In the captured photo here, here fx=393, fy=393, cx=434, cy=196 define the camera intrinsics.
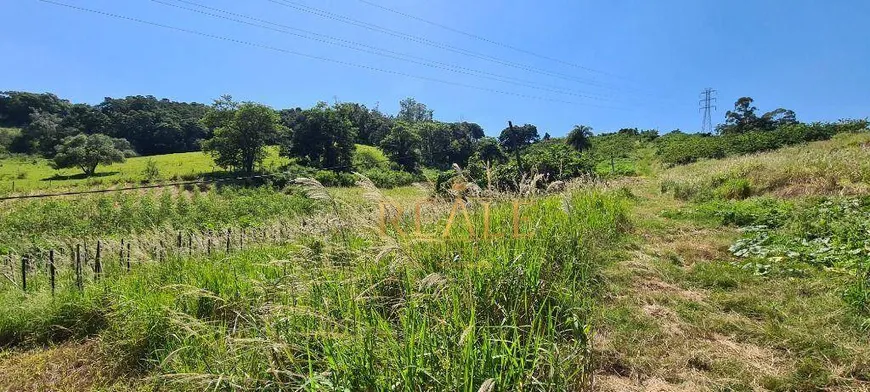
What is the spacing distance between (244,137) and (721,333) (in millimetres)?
56284

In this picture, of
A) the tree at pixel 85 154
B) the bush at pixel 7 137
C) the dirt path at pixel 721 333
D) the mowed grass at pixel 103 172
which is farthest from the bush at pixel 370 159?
the bush at pixel 7 137

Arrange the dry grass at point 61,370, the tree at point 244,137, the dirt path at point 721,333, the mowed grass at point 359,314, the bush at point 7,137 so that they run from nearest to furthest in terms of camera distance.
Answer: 1. the mowed grass at point 359,314
2. the dirt path at point 721,333
3. the dry grass at point 61,370
4. the tree at point 244,137
5. the bush at point 7,137

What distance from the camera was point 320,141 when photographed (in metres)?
58.7

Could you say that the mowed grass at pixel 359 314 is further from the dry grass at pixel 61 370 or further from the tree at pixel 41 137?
the tree at pixel 41 137

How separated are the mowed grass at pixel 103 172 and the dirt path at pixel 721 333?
51.1 m

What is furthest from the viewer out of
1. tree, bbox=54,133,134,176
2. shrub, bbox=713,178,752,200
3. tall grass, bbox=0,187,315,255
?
tree, bbox=54,133,134,176

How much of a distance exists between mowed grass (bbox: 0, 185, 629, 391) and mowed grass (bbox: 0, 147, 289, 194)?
156 ft

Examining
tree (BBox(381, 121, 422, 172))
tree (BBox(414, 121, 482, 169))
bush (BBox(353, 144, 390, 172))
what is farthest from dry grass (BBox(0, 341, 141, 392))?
tree (BBox(414, 121, 482, 169))

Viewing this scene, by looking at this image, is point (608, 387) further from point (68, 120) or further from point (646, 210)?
point (68, 120)

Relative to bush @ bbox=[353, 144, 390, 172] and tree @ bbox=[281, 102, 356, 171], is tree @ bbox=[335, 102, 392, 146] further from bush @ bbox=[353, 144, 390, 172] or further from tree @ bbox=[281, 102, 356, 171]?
tree @ bbox=[281, 102, 356, 171]

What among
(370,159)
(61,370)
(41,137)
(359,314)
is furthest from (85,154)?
(359,314)

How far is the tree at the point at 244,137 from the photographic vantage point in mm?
51125

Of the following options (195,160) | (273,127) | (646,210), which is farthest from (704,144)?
(195,160)

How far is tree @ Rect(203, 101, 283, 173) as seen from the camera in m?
51.1
